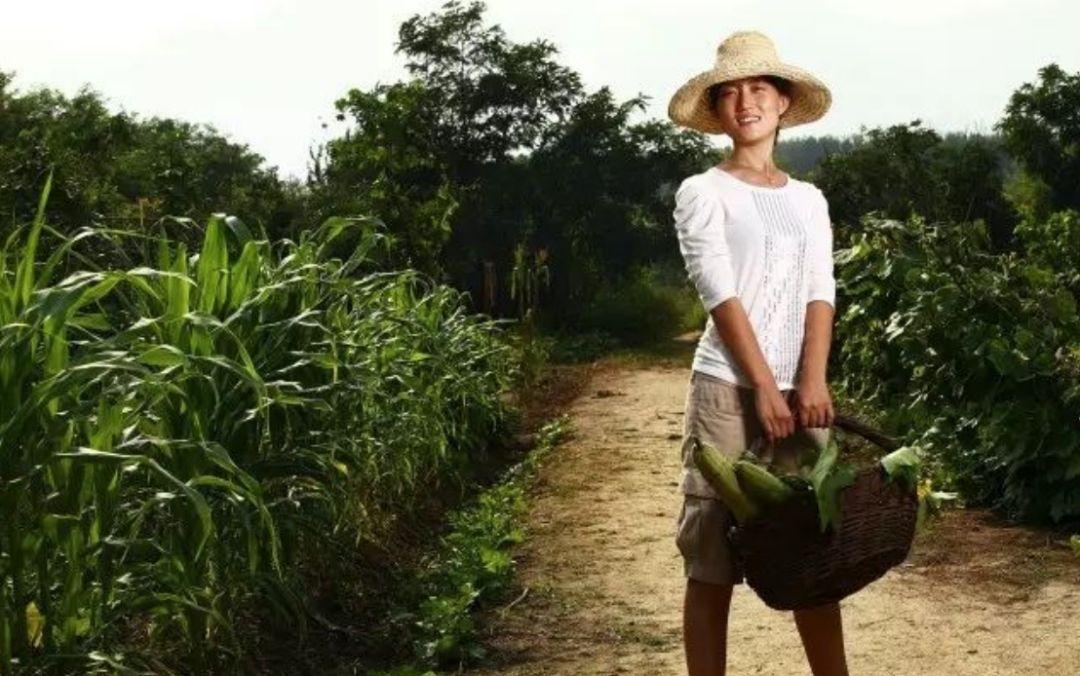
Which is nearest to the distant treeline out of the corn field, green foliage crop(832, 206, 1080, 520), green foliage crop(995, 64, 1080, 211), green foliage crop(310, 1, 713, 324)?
green foliage crop(310, 1, 713, 324)

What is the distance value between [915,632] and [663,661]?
2.84 feet

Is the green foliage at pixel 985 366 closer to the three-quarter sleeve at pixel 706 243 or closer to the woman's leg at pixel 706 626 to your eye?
the woman's leg at pixel 706 626

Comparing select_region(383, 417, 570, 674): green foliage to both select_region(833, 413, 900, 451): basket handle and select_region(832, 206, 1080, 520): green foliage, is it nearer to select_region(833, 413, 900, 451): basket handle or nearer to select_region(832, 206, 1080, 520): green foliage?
select_region(833, 413, 900, 451): basket handle

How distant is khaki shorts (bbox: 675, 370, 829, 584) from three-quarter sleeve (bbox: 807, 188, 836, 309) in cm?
29

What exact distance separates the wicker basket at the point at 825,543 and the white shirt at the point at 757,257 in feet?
1.13

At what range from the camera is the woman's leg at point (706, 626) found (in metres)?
3.96

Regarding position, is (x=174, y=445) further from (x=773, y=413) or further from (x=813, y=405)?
(x=813, y=405)

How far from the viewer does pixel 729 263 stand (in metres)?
3.91

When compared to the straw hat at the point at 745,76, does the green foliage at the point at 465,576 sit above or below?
below

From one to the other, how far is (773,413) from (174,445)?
1.25m

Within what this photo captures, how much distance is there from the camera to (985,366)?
8.09 m

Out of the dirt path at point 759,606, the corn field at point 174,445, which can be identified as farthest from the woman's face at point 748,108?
the dirt path at point 759,606

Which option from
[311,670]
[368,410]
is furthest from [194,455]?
[368,410]

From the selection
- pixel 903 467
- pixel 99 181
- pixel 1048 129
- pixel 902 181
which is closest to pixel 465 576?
pixel 903 467
